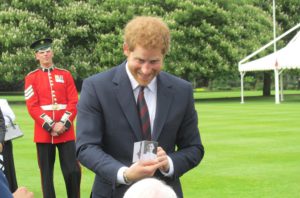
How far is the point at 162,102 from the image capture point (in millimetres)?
3984

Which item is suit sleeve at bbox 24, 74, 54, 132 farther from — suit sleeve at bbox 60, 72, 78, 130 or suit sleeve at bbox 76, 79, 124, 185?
suit sleeve at bbox 76, 79, 124, 185

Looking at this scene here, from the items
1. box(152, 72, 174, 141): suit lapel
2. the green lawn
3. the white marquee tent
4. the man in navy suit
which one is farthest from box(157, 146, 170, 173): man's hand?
the white marquee tent

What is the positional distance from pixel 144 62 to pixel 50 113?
16.6 ft

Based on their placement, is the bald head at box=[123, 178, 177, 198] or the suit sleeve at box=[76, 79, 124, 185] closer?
the bald head at box=[123, 178, 177, 198]

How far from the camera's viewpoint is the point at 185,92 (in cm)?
412

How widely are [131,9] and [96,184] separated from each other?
39.4 meters

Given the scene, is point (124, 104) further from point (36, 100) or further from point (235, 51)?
point (235, 51)

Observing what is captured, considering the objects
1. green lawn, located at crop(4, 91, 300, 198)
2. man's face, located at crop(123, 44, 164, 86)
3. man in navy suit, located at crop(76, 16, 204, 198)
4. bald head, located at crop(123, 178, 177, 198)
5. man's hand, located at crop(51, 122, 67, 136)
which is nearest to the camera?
bald head, located at crop(123, 178, 177, 198)

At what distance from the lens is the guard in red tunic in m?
8.19

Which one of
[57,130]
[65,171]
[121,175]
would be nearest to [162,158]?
[121,175]

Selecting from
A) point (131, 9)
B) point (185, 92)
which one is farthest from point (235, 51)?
point (185, 92)

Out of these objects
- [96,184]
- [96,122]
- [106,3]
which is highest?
[106,3]

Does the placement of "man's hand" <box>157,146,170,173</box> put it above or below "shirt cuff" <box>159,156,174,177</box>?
above

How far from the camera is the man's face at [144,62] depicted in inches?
146
